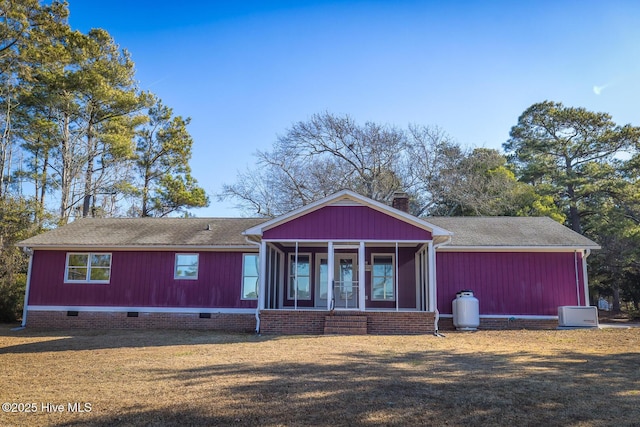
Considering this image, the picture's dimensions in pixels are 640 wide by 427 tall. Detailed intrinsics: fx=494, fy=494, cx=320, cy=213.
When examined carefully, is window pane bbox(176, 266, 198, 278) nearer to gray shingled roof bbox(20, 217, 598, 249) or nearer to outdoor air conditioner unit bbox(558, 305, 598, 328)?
gray shingled roof bbox(20, 217, 598, 249)

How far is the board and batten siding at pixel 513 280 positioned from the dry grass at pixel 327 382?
4332 millimetres

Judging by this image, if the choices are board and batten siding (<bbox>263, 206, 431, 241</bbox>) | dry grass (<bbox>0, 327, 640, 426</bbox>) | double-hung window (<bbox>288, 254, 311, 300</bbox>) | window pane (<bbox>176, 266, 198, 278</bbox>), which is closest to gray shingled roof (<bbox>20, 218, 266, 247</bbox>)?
window pane (<bbox>176, 266, 198, 278</bbox>)

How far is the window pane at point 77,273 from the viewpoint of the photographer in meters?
17.4

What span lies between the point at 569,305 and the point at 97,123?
27056 millimetres

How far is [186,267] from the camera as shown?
56.5 feet

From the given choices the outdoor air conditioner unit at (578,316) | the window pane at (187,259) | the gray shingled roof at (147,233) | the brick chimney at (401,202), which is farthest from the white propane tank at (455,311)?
the window pane at (187,259)

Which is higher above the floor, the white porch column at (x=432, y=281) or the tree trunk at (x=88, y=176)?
the tree trunk at (x=88, y=176)

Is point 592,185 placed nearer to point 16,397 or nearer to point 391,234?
point 391,234

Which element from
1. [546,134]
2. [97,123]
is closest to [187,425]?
[97,123]

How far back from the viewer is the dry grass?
17.9ft

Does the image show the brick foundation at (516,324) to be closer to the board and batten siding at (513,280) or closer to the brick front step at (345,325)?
the board and batten siding at (513,280)

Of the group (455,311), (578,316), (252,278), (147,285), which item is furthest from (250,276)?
(578,316)

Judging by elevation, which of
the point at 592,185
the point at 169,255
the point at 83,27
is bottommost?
the point at 169,255

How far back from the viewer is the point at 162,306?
16.9 meters
